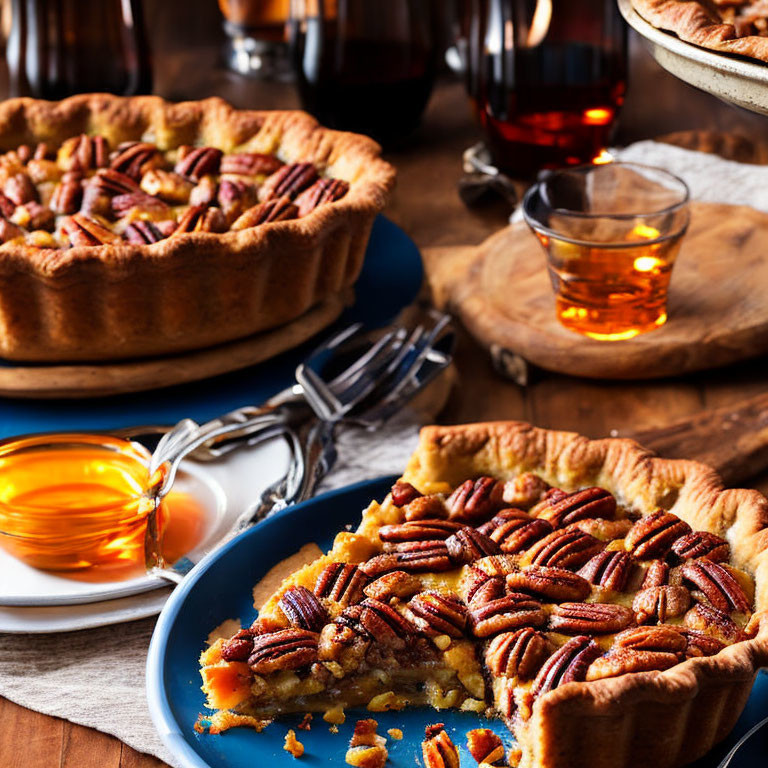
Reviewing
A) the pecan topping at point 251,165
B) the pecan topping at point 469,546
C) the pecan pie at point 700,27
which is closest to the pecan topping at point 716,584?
the pecan topping at point 469,546

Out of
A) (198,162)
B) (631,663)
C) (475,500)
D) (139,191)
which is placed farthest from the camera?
(198,162)

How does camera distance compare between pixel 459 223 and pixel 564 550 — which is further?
pixel 459 223

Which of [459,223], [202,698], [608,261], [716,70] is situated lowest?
[459,223]

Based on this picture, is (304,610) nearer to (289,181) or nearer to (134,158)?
(289,181)

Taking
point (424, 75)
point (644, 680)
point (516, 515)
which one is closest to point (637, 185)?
point (424, 75)

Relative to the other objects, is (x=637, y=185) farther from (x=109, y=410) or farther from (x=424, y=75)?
(x=109, y=410)

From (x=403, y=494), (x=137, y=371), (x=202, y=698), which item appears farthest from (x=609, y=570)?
(x=137, y=371)

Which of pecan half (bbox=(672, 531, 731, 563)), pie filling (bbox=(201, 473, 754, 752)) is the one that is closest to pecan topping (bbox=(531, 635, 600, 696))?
pie filling (bbox=(201, 473, 754, 752))
